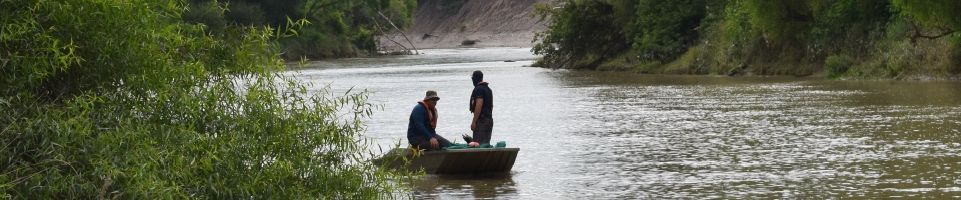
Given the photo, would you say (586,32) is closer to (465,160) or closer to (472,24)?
(465,160)

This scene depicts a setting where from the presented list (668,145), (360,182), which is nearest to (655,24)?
(668,145)

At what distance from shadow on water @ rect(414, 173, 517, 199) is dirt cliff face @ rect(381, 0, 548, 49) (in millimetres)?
86239

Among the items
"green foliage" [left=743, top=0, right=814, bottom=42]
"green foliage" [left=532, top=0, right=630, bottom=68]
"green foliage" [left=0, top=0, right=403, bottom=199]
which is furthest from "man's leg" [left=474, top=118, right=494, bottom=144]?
"green foliage" [left=532, top=0, right=630, bottom=68]

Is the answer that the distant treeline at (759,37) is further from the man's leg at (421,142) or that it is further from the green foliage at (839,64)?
the man's leg at (421,142)

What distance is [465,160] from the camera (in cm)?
1762

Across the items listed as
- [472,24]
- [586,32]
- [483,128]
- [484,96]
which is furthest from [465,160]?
[472,24]

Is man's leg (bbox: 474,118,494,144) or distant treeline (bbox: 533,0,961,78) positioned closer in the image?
man's leg (bbox: 474,118,494,144)

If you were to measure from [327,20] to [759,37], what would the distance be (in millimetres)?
51467

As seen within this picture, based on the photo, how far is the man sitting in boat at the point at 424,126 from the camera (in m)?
17.5

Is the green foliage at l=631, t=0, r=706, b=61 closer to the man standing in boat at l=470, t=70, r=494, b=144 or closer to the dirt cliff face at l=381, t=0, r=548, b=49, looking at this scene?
the man standing in boat at l=470, t=70, r=494, b=144

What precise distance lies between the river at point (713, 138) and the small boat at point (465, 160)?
0.68ft

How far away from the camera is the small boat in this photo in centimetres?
1745

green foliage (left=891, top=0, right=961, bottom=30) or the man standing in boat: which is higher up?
green foliage (left=891, top=0, right=961, bottom=30)

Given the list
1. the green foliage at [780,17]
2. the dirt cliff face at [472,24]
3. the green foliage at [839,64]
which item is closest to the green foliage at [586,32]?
the green foliage at [780,17]
